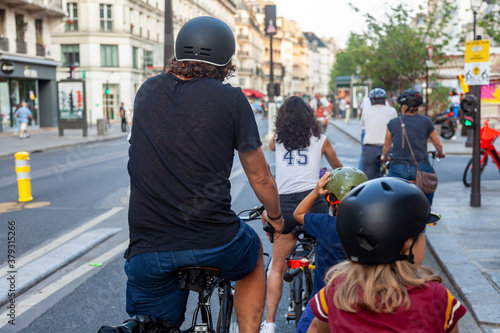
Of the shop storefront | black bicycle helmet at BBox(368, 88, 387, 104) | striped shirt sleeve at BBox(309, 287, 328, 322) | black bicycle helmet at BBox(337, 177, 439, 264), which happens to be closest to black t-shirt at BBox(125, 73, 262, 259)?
striped shirt sleeve at BBox(309, 287, 328, 322)

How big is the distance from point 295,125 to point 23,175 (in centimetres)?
744

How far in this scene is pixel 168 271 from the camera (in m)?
2.55

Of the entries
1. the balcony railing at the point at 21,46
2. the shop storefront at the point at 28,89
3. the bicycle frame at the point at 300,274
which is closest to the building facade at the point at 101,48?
the shop storefront at the point at 28,89

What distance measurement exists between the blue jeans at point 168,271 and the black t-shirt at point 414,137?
14.4 ft

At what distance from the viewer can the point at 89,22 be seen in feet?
170

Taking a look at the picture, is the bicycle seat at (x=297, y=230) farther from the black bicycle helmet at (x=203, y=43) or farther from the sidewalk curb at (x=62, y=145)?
the sidewalk curb at (x=62, y=145)

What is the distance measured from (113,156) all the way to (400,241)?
19.1 metres

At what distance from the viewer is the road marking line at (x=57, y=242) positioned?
249 inches

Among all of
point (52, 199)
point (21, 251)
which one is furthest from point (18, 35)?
point (21, 251)

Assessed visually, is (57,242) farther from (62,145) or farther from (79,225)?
(62,145)

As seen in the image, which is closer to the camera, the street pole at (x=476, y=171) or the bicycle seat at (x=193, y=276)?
the bicycle seat at (x=193, y=276)

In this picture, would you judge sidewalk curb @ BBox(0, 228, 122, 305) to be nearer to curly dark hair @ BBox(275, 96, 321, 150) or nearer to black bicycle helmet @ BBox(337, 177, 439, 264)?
curly dark hair @ BBox(275, 96, 321, 150)

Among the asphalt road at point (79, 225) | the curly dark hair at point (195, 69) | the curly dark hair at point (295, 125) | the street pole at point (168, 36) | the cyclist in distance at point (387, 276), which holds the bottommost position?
the asphalt road at point (79, 225)

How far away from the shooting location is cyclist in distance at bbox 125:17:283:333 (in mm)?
2547
